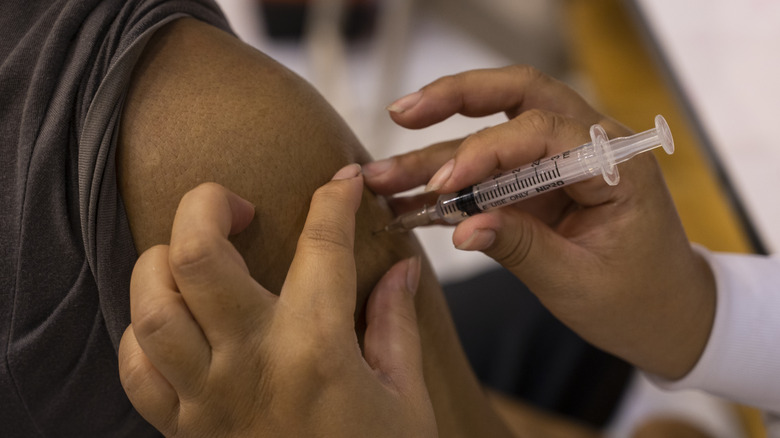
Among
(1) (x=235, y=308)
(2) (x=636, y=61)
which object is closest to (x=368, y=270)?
(1) (x=235, y=308)

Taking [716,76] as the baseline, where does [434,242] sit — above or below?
below

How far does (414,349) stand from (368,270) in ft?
0.38

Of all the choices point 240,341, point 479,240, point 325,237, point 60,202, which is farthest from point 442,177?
point 60,202

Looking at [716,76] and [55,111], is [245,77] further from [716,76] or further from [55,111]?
[716,76]

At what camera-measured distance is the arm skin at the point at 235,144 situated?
658 millimetres

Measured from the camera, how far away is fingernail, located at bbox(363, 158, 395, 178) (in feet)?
2.60

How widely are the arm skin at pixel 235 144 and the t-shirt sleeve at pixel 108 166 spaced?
0.07 ft

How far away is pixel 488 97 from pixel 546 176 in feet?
0.58

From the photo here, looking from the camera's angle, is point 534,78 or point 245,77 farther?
point 534,78

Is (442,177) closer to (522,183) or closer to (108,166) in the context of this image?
(522,183)

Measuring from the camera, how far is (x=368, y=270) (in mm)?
754

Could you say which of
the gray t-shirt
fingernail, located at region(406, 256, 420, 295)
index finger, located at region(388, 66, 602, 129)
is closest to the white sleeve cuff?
index finger, located at region(388, 66, 602, 129)

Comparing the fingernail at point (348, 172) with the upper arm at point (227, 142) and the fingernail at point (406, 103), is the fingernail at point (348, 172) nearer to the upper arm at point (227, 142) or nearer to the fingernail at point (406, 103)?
the upper arm at point (227, 142)

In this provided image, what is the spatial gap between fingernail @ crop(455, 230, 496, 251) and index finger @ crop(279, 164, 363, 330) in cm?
16
